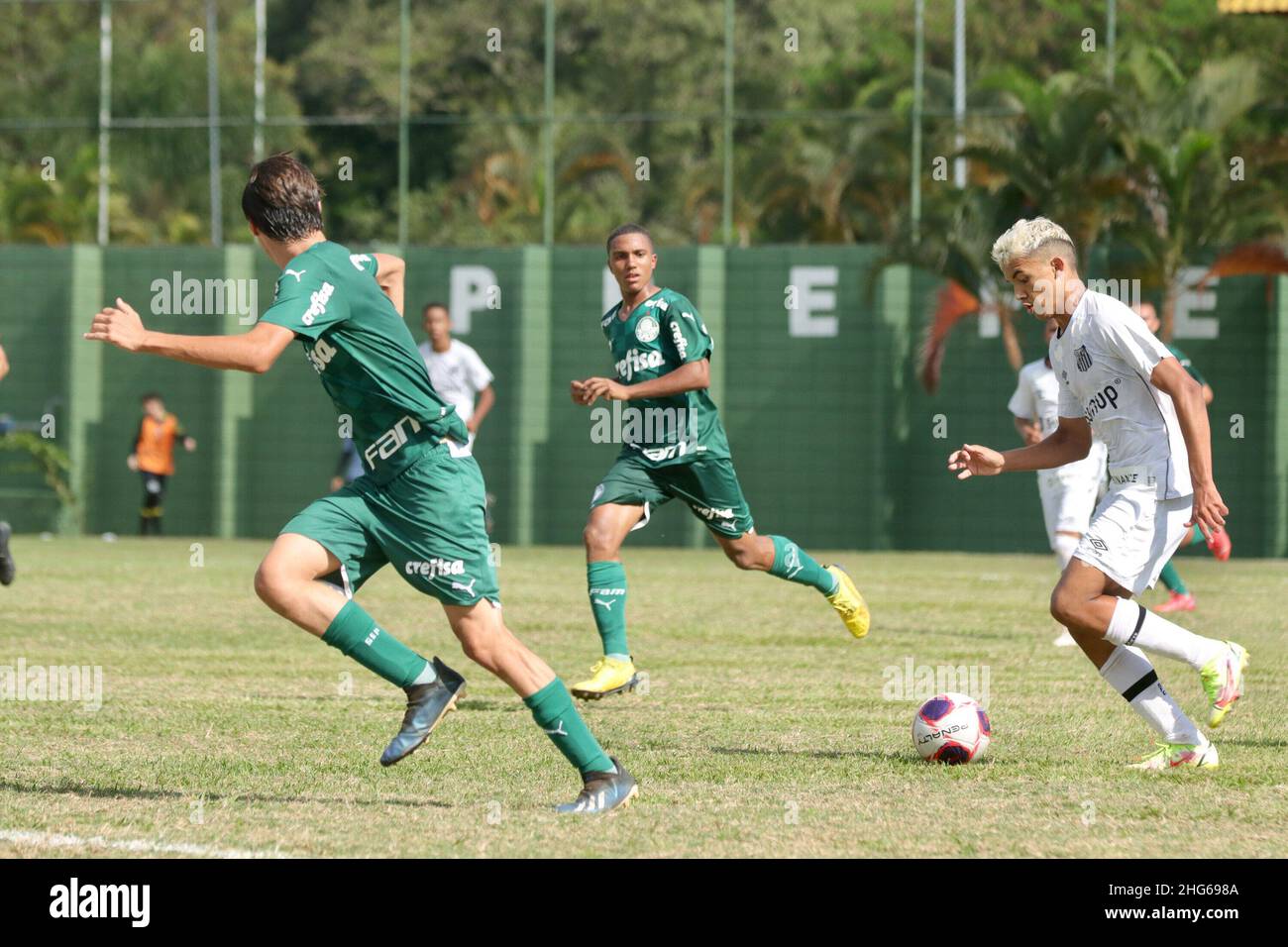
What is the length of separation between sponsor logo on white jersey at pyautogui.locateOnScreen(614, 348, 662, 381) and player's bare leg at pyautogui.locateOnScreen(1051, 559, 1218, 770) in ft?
10.4

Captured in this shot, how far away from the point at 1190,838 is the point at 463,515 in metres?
2.58

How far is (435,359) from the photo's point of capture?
1730 centimetres

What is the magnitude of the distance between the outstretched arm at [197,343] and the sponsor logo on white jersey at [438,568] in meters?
0.89

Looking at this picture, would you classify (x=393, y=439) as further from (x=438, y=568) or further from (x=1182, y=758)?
(x=1182, y=758)

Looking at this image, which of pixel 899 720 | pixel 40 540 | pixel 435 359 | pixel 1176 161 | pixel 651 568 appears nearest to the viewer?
pixel 899 720

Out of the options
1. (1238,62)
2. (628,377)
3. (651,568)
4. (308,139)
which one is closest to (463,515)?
(628,377)

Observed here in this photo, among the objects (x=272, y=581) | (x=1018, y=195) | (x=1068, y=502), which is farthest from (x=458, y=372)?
(x=272, y=581)

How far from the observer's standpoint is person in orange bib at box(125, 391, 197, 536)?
86.0ft

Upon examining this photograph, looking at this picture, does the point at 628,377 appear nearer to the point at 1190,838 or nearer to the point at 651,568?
the point at 1190,838

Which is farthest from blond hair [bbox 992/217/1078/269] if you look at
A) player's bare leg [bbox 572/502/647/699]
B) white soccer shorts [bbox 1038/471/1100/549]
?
white soccer shorts [bbox 1038/471/1100/549]

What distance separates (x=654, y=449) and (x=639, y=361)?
0.47 metres

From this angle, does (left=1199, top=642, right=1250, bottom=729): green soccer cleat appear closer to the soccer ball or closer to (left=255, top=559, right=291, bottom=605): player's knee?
the soccer ball

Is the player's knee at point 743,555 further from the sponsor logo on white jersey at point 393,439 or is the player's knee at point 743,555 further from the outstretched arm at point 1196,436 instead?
the sponsor logo on white jersey at point 393,439

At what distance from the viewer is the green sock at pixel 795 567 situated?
33.8 ft
